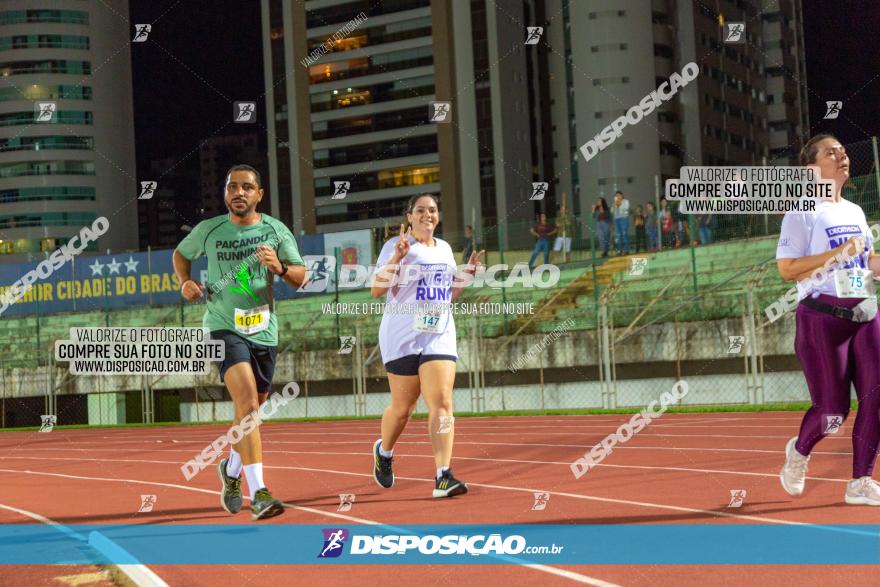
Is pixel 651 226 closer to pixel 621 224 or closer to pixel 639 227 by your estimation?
pixel 639 227

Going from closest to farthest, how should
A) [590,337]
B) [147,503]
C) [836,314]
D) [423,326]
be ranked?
1. [836,314]
2. [423,326]
3. [147,503]
4. [590,337]

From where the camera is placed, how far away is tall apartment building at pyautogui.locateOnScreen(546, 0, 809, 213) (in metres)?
87.6

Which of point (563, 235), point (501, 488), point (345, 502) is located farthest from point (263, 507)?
point (563, 235)

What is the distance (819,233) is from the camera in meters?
7.29

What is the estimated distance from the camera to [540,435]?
16.6 m

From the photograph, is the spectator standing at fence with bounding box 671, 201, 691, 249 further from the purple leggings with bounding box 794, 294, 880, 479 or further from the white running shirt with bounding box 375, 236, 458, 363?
the purple leggings with bounding box 794, 294, 880, 479

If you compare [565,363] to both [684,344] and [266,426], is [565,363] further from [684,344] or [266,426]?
[266,426]

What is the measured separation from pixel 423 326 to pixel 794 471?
111 inches

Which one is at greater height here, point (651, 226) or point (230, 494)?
point (651, 226)

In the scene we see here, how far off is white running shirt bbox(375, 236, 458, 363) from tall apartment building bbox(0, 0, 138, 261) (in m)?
104

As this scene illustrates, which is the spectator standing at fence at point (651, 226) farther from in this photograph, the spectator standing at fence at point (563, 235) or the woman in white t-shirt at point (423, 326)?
the woman in white t-shirt at point (423, 326)

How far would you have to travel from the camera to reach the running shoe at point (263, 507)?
307 inches

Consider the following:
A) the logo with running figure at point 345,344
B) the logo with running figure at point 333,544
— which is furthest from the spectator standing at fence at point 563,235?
the logo with running figure at point 333,544

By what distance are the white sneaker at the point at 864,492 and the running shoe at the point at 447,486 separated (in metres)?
2.78
